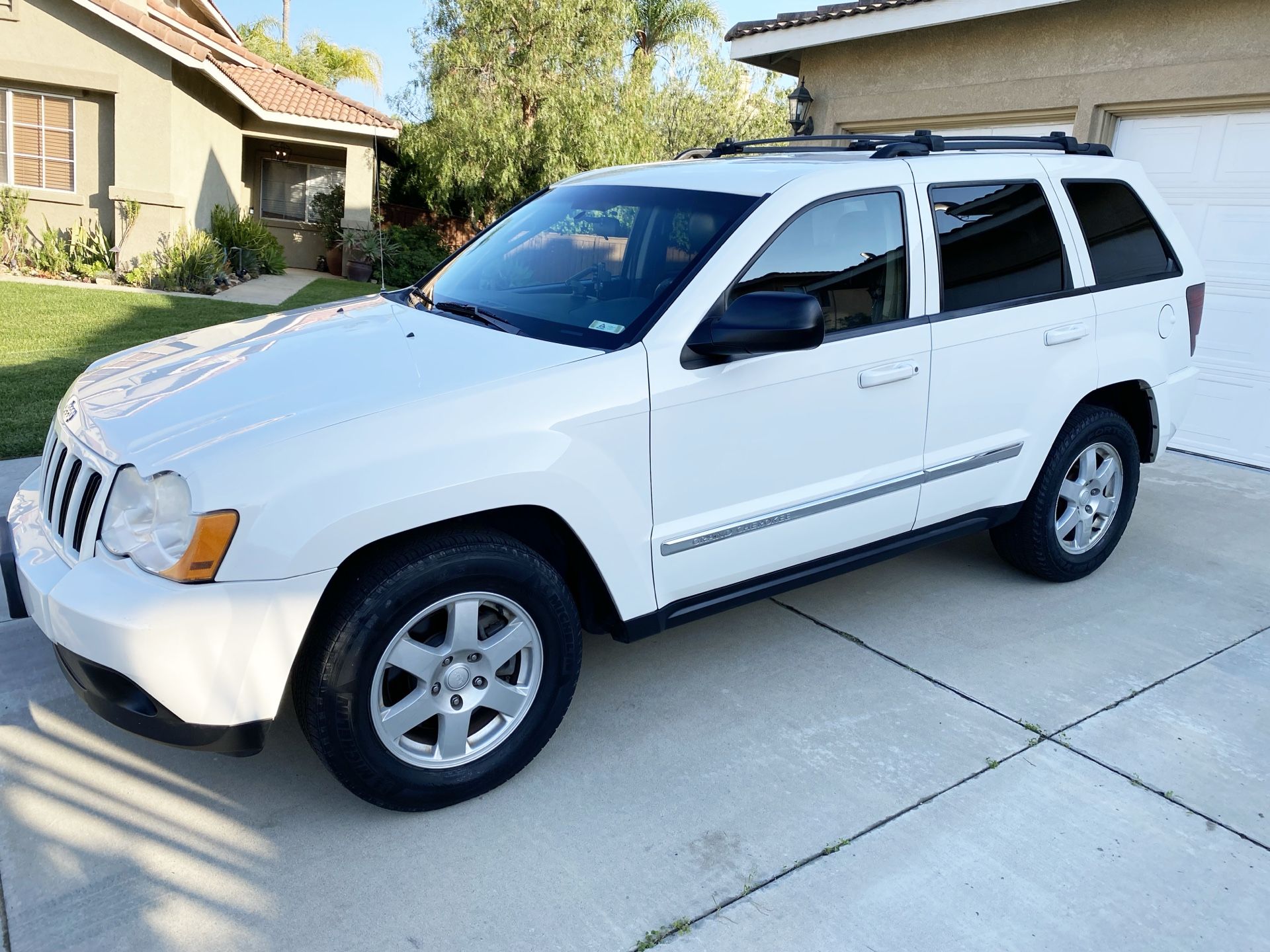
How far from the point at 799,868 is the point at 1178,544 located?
3.76 m

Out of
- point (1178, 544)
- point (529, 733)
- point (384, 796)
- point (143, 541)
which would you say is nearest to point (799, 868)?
point (529, 733)

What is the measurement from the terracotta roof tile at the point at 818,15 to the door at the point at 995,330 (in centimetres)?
529

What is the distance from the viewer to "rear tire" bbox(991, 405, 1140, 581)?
455cm

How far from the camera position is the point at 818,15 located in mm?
9680

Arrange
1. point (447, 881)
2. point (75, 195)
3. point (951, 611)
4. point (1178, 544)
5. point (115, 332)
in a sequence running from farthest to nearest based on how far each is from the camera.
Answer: point (75, 195) → point (115, 332) → point (1178, 544) → point (951, 611) → point (447, 881)

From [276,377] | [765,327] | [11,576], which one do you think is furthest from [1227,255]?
[11,576]

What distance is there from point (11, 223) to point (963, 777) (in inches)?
627

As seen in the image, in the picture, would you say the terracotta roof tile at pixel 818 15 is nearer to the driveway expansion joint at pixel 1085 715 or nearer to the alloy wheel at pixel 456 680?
the driveway expansion joint at pixel 1085 715

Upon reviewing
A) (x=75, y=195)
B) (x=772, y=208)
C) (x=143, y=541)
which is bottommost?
(x=143, y=541)

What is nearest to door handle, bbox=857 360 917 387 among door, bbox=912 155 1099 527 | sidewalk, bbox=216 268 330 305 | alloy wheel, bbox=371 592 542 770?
door, bbox=912 155 1099 527

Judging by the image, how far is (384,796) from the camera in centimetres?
294

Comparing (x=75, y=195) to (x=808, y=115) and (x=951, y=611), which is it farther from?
(x=951, y=611)

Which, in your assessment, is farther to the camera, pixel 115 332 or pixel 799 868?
pixel 115 332

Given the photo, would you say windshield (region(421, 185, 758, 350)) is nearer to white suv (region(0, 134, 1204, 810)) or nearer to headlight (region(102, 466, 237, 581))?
white suv (region(0, 134, 1204, 810))
